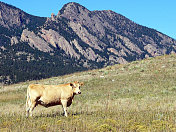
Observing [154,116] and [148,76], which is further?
[148,76]

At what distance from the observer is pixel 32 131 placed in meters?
7.88

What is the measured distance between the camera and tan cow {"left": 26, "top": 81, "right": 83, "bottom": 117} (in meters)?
11.5

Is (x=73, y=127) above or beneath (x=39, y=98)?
A: beneath

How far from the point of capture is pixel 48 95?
11.8m

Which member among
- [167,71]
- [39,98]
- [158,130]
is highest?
[167,71]

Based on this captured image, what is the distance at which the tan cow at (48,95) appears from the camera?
11.5 meters

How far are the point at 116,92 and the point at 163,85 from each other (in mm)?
4987

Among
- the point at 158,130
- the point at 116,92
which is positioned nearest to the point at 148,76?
the point at 116,92

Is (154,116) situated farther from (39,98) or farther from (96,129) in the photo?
(39,98)

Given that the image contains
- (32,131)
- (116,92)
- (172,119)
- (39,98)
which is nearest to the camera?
(32,131)

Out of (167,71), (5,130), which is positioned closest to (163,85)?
(167,71)

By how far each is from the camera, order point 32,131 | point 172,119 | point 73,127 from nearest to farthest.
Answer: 1. point 32,131
2. point 73,127
3. point 172,119

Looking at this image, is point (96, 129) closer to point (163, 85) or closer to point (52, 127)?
point (52, 127)

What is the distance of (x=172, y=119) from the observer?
32.7 feet
